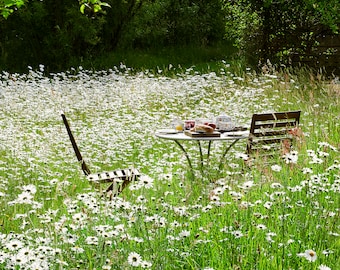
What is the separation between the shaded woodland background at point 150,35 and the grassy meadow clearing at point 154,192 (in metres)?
2.72

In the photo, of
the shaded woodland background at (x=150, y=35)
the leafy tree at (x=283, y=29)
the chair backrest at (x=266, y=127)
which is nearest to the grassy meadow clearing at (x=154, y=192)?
the chair backrest at (x=266, y=127)

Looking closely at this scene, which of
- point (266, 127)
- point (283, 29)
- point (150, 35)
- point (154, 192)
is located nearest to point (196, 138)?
point (154, 192)

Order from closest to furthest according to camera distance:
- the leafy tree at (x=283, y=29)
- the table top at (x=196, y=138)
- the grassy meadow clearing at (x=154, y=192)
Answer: the grassy meadow clearing at (x=154, y=192)
the table top at (x=196, y=138)
the leafy tree at (x=283, y=29)

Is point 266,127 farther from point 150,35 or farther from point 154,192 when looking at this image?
point 150,35

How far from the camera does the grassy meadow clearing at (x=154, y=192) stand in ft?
11.9

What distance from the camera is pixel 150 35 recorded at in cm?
2086

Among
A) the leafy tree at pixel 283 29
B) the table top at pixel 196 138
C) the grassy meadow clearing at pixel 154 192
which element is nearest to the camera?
the grassy meadow clearing at pixel 154 192

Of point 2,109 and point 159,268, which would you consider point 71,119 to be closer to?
point 2,109

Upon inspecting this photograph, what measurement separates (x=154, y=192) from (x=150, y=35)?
50.3ft

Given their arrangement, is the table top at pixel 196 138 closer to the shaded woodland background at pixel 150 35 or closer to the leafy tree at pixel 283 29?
the shaded woodland background at pixel 150 35

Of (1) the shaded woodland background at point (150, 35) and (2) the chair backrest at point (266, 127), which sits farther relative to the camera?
(1) the shaded woodland background at point (150, 35)

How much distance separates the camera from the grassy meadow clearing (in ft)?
11.9

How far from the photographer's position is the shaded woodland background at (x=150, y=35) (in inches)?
578

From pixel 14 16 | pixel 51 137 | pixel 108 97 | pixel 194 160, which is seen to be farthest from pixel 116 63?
pixel 194 160
